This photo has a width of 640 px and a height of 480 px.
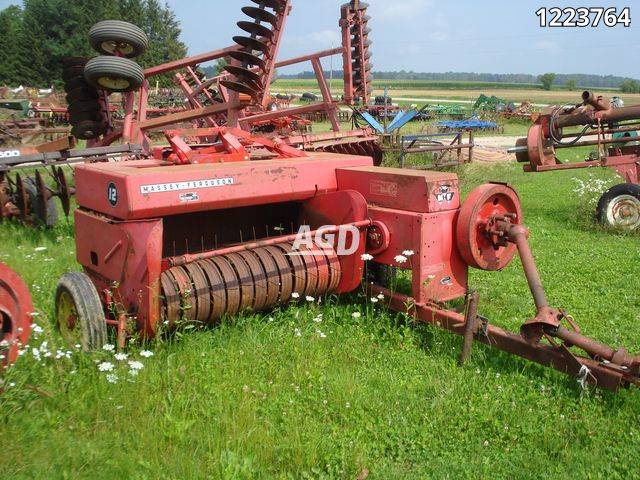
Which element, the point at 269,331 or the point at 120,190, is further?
the point at 269,331

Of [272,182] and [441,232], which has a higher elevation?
[272,182]

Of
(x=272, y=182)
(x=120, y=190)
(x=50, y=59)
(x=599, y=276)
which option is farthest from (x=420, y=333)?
(x=50, y=59)

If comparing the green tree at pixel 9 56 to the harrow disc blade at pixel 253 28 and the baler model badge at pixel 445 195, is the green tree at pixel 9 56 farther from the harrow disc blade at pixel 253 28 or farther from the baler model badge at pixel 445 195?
the baler model badge at pixel 445 195

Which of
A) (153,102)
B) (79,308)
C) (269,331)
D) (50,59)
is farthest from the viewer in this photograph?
(50,59)

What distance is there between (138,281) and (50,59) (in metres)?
64.6

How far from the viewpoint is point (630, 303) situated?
5.04 m

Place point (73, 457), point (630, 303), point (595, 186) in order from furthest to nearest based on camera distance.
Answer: point (595, 186), point (630, 303), point (73, 457)

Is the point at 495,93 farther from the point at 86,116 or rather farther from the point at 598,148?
the point at 86,116

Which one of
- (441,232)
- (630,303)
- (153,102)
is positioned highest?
(153,102)

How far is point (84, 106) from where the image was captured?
7531 millimetres

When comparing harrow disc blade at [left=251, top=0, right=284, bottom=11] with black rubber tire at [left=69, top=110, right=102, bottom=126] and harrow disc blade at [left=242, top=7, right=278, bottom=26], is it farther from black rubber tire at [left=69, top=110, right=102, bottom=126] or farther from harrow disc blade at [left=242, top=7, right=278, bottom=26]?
black rubber tire at [left=69, top=110, right=102, bottom=126]

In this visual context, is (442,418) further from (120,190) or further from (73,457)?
(120,190)

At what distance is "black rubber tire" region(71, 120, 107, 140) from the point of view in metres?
7.62

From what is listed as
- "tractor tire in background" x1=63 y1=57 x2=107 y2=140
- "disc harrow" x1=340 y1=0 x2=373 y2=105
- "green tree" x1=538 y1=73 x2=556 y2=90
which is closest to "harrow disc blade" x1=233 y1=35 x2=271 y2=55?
"tractor tire in background" x1=63 y1=57 x2=107 y2=140
